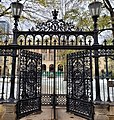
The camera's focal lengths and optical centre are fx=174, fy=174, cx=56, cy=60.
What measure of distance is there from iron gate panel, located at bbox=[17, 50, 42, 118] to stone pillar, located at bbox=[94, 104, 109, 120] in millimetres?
2545

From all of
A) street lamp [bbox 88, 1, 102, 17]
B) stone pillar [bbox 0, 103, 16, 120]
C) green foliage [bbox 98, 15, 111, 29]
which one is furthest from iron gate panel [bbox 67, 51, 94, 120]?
green foliage [bbox 98, 15, 111, 29]

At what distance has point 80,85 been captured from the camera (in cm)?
684

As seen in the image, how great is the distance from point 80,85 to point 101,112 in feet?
5.40

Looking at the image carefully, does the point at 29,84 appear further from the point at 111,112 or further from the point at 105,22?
the point at 105,22

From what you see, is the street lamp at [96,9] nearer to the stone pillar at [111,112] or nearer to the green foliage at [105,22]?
the stone pillar at [111,112]

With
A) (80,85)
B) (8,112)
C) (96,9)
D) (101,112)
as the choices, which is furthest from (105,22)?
(8,112)

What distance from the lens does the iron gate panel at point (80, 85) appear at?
619 cm

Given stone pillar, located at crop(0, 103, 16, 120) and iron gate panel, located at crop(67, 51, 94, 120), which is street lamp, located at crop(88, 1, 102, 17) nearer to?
iron gate panel, located at crop(67, 51, 94, 120)

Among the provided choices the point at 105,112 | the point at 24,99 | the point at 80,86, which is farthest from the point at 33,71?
the point at 105,112

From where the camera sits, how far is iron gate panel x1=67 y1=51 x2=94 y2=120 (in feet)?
20.3

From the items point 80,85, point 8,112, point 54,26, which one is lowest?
point 8,112

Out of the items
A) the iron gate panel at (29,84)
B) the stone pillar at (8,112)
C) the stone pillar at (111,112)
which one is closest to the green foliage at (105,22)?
the iron gate panel at (29,84)

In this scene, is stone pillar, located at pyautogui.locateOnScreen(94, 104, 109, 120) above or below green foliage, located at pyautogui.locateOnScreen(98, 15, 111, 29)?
below

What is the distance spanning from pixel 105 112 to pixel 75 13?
19.2 ft
